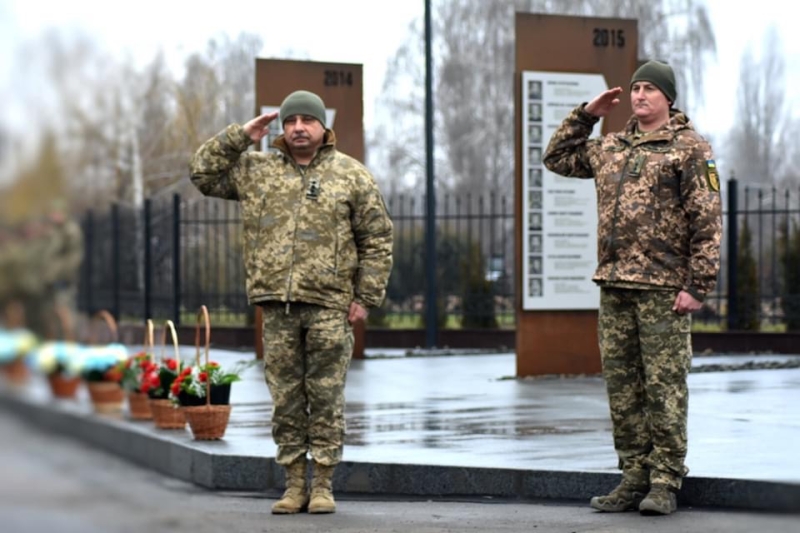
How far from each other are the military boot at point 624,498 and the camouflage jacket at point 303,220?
122 cm

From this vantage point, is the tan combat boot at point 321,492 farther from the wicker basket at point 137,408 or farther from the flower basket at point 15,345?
the flower basket at point 15,345

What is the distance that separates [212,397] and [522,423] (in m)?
1.95

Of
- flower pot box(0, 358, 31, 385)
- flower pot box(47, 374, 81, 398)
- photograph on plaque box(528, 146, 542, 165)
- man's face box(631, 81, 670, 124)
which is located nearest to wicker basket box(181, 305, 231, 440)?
man's face box(631, 81, 670, 124)

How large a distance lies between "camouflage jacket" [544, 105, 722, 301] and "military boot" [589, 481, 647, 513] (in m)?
0.81

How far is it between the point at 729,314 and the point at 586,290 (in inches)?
237

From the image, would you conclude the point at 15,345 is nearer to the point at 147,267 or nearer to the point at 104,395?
the point at 104,395

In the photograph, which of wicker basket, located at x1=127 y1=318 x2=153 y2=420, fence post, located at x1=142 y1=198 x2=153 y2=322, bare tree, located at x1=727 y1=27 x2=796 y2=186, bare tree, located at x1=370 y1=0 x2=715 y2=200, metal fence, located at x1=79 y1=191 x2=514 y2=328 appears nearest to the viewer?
wicker basket, located at x1=127 y1=318 x2=153 y2=420

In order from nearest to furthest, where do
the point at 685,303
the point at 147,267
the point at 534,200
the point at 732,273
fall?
1. the point at 685,303
2. the point at 534,200
3. the point at 732,273
4. the point at 147,267

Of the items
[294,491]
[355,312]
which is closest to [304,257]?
[355,312]

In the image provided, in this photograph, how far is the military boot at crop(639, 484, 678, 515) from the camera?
5012 millimetres

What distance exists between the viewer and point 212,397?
23.1 feet

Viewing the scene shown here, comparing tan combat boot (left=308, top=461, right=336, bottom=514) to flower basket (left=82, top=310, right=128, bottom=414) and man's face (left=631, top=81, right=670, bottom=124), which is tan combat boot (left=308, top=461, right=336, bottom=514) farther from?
flower basket (left=82, top=310, right=128, bottom=414)

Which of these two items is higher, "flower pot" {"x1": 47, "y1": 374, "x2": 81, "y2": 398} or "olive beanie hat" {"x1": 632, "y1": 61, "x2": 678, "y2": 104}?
"olive beanie hat" {"x1": 632, "y1": 61, "x2": 678, "y2": 104}

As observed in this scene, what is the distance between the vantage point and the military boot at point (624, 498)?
5.18m
